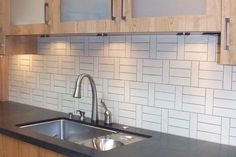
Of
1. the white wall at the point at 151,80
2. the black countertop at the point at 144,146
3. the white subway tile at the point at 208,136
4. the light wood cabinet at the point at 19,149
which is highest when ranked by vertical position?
the white wall at the point at 151,80

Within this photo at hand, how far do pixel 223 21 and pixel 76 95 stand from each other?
3.28ft

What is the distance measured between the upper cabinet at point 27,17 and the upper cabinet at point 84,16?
100 mm

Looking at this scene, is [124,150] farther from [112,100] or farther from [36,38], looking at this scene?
[36,38]

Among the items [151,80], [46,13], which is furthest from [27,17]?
[151,80]

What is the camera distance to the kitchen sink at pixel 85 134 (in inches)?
78.8

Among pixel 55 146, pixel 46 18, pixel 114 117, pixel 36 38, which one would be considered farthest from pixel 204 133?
pixel 36 38

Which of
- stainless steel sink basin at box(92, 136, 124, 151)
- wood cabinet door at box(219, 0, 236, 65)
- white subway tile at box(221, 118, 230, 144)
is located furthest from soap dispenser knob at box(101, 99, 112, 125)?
wood cabinet door at box(219, 0, 236, 65)

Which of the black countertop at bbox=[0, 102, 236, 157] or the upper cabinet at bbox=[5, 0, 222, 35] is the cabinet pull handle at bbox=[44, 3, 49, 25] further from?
the black countertop at bbox=[0, 102, 236, 157]

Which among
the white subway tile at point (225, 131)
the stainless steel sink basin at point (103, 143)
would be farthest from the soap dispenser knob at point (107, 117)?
the white subway tile at point (225, 131)

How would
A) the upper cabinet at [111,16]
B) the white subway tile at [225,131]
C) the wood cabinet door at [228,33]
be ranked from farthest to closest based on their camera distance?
the white subway tile at [225,131] → the upper cabinet at [111,16] → the wood cabinet door at [228,33]

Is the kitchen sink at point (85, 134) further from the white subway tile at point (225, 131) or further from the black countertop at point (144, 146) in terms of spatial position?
the white subway tile at point (225, 131)

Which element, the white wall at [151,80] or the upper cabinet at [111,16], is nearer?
the upper cabinet at [111,16]

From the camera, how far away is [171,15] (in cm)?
158

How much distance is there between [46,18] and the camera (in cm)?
215
